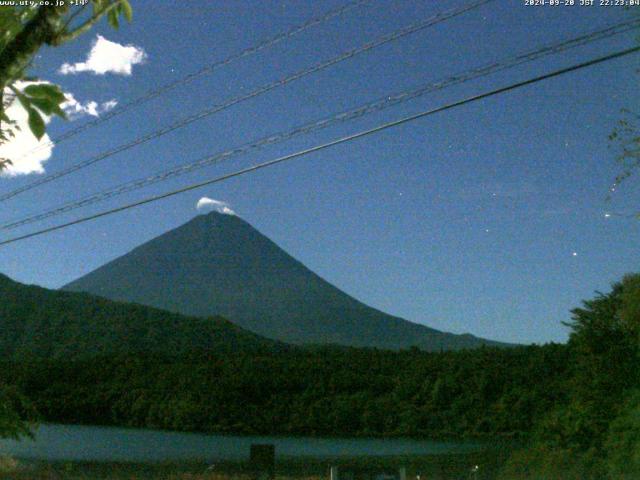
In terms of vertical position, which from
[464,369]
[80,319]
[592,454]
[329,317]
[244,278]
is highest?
[244,278]

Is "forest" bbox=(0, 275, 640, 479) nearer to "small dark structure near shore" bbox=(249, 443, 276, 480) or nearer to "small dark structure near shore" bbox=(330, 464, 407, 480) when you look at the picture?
"small dark structure near shore" bbox=(249, 443, 276, 480)

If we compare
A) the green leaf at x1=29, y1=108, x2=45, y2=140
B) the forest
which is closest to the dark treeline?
the forest

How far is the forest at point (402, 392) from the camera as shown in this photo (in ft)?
57.3

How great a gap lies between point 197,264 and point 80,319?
7056 centimetres

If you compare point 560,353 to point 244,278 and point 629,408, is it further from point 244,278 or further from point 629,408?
point 244,278

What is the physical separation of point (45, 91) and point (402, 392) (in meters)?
25.0

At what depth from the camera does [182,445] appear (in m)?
26.4

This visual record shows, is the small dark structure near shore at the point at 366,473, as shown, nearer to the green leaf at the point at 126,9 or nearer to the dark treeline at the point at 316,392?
the green leaf at the point at 126,9

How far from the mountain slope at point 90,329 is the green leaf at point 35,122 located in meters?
38.0

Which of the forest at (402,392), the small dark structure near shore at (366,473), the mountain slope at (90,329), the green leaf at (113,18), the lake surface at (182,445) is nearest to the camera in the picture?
the green leaf at (113,18)

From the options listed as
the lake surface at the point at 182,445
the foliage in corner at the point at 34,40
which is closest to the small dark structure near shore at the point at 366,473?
the foliage in corner at the point at 34,40

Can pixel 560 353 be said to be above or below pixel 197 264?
below

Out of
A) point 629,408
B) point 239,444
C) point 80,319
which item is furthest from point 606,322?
point 80,319

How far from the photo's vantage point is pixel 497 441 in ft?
78.8
